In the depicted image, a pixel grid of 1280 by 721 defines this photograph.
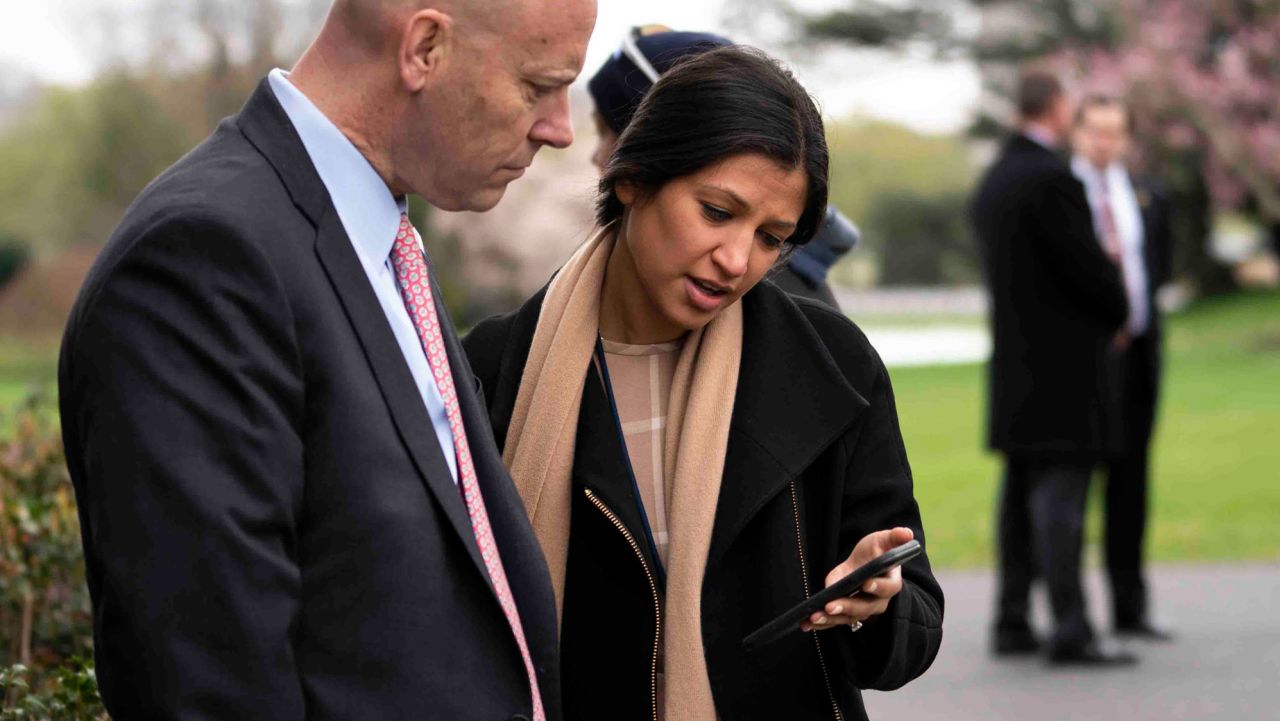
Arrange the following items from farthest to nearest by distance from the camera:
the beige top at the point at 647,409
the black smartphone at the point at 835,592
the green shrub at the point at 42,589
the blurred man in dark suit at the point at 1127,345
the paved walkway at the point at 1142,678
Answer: the blurred man in dark suit at the point at 1127,345 < the paved walkway at the point at 1142,678 < the green shrub at the point at 42,589 < the beige top at the point at 647,409 < the black smartphone at the point at 835,592

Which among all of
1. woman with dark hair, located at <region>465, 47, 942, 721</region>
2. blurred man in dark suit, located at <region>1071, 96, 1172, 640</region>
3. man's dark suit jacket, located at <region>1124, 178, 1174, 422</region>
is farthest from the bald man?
man's dark suit jacket, located at <region>1124, 178, 1174, 422</region>

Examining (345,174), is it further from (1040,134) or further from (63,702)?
(1040,134)

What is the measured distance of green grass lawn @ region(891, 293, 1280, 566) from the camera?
1023 centimetres

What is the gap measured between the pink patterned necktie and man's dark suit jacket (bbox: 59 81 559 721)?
0.05m

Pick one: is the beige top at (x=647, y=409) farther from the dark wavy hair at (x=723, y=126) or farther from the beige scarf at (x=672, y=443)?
the dark wavy hair at (x=723, y=126)

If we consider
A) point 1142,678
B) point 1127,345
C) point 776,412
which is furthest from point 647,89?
point 1127,345

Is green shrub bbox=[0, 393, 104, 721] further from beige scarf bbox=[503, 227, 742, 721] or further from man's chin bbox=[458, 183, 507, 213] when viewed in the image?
man's chin bbox=[458, 183, 507, 213]

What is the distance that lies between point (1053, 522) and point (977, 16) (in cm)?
3020

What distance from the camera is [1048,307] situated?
7527 mm

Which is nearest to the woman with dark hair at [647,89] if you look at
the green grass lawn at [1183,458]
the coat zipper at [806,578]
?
the coat zipper at [806,578]

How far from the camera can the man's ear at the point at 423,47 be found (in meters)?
2.02

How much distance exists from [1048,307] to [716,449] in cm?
512

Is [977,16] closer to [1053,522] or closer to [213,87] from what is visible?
[213,87]

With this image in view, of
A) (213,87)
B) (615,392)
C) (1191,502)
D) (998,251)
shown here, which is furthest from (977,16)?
(615,392)
